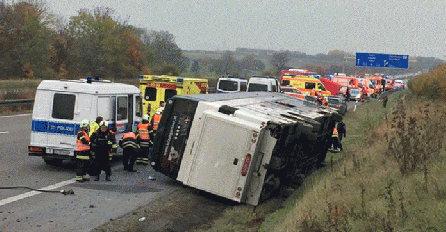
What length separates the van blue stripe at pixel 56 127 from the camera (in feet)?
45.5

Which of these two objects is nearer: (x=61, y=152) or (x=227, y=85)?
(x=61, y=152)

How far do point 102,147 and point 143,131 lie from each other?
6.96 feet

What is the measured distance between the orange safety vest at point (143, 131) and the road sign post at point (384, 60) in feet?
198

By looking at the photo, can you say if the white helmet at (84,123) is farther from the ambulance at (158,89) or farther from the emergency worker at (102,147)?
the ambulance at (158,89)

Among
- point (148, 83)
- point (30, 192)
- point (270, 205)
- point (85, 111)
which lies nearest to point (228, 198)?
point (270, 205)

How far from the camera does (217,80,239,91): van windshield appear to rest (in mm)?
32094

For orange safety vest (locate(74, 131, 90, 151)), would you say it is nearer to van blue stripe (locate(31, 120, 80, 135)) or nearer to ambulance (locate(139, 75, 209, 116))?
van blue stripe (locate(31, 120, 80, 135))

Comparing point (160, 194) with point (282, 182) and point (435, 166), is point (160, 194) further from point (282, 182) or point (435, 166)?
point (435, 166)

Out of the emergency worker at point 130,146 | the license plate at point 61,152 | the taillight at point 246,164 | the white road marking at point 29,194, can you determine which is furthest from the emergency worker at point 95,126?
the taillight at point 246,164

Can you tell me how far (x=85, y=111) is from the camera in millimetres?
13945

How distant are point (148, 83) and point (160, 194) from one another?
35.1 ft

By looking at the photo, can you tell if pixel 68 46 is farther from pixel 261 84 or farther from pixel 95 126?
pixel 95 126

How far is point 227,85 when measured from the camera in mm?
32250

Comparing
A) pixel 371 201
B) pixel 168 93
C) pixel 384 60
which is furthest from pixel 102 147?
pixel 384 60
